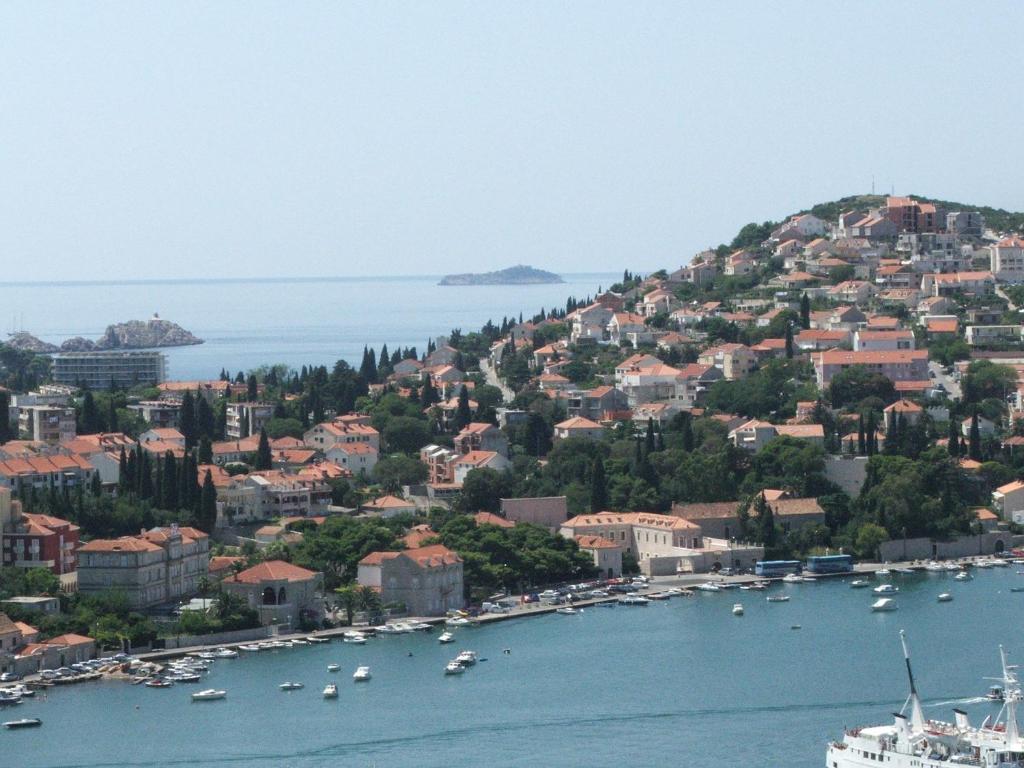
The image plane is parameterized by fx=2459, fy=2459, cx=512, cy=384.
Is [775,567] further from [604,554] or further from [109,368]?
[109,368]

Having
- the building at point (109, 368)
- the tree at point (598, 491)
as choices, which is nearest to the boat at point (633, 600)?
the tree at point (598, 491)

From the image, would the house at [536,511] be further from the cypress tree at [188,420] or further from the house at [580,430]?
the cypress tree at [188,420]

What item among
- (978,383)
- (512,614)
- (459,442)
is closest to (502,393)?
(459,442)

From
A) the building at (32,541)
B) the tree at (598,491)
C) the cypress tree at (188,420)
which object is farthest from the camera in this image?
the cypress tree at (188,420)

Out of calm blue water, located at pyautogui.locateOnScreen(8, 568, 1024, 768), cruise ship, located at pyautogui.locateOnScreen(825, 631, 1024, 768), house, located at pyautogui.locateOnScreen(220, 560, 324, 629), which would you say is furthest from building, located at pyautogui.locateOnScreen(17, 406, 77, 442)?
cruise ship, located at pyautogui.locateOnScreen(825, 631, 1024, 768)

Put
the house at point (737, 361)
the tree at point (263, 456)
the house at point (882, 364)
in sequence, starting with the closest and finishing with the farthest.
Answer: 1. the tree at point (263, 456)
2. the house at point (882, 364)
3. the house at point (737, 361)

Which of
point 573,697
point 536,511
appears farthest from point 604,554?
point 573,697

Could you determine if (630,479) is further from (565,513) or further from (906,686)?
(906,686)
